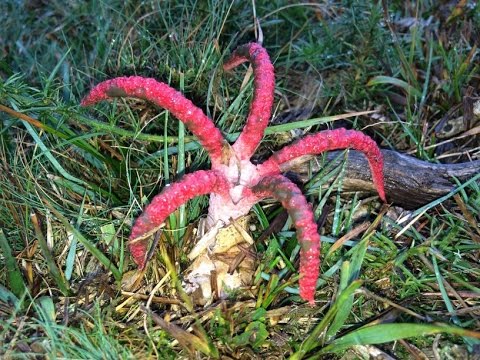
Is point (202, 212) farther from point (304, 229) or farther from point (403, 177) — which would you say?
point (403, 177)

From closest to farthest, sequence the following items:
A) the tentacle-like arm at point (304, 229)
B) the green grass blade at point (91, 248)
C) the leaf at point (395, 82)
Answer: the tentacle-like arm at point (304, 229) → the green grass blade at point (91, 248) → the leaf at point (395, 82)

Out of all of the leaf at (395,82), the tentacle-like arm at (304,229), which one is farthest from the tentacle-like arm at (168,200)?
the leaf at (395,82)

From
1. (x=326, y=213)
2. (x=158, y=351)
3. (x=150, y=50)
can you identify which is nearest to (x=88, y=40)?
(x=150, y=50)

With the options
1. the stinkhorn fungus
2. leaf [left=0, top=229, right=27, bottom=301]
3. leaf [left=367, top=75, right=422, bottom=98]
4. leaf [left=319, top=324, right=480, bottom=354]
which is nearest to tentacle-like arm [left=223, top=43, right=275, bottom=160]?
the stinkhorn fungus

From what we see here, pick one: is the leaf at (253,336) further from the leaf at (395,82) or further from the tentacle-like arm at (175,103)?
the leaf at (395,82)

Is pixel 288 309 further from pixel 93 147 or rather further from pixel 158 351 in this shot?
pixel 93 147

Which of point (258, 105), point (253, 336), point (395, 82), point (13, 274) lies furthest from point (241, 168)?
point (395, 82)
